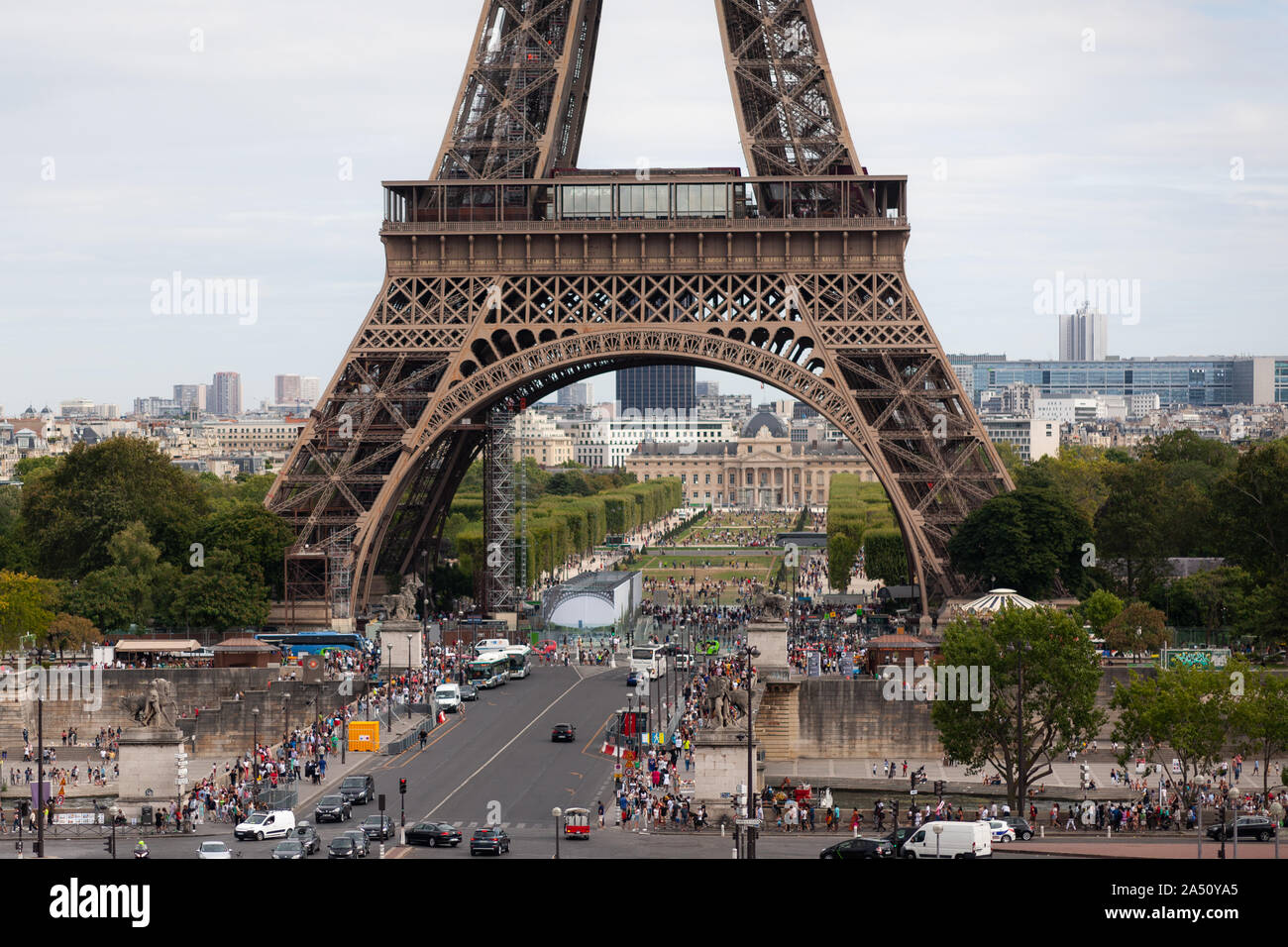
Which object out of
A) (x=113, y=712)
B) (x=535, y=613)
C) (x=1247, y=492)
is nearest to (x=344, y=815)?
(x=113, y=712)

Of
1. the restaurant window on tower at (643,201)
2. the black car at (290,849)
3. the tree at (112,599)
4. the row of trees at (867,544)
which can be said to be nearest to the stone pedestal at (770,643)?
the restaurant window on tower at (643,201)

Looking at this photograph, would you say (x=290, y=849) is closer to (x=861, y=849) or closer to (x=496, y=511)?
(x=861, y=849)

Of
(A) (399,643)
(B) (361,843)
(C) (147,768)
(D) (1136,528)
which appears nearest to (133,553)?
(A) (399,643)

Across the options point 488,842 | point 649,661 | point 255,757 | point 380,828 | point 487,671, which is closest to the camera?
point 488,842

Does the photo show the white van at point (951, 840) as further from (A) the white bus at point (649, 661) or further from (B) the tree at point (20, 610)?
(B) the tree at point (20, 610)
